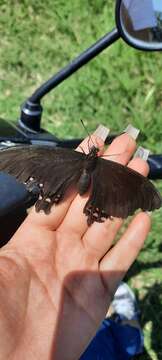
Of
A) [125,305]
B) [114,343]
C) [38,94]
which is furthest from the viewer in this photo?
[125,305]

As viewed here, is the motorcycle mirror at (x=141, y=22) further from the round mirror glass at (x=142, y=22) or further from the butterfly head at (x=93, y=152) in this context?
the butterfly head at (x=93, y=152)

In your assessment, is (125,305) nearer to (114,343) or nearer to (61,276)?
(114,343)

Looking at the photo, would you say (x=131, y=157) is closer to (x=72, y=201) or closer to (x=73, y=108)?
(x=72, y=201)

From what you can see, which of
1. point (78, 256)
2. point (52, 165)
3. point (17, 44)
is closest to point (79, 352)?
point (78, 256)

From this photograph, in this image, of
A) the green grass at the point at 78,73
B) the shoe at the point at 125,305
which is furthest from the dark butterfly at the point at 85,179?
the green grass at the point at 78,73

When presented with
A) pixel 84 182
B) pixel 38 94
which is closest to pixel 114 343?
pixel 84 182
